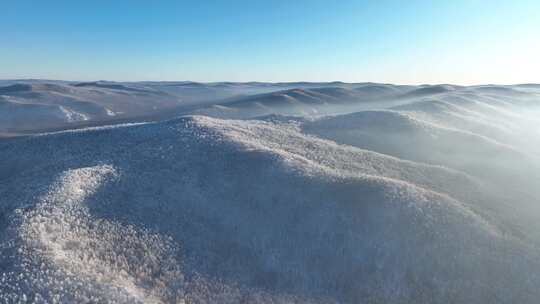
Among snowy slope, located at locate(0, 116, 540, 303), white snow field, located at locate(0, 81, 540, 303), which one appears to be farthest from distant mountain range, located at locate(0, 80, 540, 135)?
snowy slope, located at locate(0, 116, 540, 303)

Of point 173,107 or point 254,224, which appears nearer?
point 254,224

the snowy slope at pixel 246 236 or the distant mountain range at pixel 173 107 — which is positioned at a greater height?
the distant mountain range at pixel 173 107

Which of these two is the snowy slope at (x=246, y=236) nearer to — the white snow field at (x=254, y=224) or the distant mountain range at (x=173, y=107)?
the white snow field at (x=254, y=224)

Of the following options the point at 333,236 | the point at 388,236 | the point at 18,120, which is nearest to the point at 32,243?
the point at 333,236

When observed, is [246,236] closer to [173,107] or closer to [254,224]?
[254,224]

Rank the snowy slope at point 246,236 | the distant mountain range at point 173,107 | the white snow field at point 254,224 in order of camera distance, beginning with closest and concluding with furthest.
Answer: the snowy slope at point 246,236 < the white snow field at point 254,224 < the distant mountain range at point 173,107

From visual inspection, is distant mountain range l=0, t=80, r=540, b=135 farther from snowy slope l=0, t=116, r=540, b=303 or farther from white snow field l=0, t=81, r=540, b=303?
snowy slope l=0, t=116, r=540, b=303

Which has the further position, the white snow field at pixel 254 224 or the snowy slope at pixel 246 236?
the white snow field at pixel 254 224

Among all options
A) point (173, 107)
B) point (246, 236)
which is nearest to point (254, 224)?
point (246, 236)

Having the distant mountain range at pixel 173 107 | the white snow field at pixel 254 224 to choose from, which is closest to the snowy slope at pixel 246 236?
the white snow field at pixel 254 224
